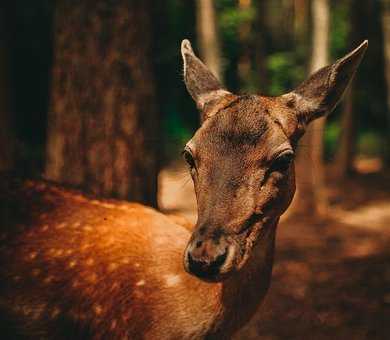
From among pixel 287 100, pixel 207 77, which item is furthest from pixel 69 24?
pixel 287 100

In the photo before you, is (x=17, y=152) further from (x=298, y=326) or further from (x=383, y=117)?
(x=383, y=117)

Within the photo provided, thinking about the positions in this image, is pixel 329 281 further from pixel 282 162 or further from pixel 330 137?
pixel 330 137

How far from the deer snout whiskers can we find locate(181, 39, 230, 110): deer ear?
1.29 m

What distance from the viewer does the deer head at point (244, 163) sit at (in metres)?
2.73

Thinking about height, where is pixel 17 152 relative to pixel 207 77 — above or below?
below

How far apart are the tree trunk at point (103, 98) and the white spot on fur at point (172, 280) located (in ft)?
4.94

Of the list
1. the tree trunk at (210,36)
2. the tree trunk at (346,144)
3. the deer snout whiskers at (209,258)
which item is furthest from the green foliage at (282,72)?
the deer snout whiskers at (209,258)

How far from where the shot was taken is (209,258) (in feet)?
8.59

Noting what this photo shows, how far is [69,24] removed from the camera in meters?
4.52

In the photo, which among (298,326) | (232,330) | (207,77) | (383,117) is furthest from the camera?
(383,117)

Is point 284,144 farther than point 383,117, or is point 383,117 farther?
point 383,117

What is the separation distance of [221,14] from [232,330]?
15.4m

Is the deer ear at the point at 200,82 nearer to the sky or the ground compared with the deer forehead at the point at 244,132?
nearer to the sky

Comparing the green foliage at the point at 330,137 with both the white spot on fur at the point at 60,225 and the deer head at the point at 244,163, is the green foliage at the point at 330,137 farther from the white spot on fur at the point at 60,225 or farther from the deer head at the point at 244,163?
the white spot on fur at the point at 60,225
